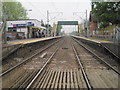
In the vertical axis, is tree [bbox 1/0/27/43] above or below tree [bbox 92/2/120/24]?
above

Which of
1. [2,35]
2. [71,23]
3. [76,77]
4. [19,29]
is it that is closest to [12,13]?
[19,29]

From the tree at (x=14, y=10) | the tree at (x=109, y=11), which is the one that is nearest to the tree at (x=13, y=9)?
the tree at (x=14, y=10)

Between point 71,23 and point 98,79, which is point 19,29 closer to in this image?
point 98,79

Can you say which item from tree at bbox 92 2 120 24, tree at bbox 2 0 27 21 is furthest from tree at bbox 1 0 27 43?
tree at bbox 92 2 120 24

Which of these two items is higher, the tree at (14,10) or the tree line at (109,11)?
the tree at (14,10)

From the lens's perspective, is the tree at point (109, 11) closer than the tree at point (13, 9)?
Yes

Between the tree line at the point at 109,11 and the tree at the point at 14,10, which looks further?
the tree at the point at 14,10

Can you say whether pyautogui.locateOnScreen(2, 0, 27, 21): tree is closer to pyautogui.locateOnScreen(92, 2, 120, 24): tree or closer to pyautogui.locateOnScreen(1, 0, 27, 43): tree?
pyautogui.locateOnScreen(1, 0, 27, 43): tree

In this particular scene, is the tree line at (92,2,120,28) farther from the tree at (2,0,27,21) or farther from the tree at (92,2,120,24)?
the tree at (2,0,27,21)

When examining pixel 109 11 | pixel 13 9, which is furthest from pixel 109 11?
pixel 13 9

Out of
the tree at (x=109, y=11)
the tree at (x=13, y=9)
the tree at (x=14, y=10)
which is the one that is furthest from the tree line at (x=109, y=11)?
the tree at (x=14, y=10)

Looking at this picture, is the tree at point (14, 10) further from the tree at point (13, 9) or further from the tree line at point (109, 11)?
the tree line at point (109, 11)

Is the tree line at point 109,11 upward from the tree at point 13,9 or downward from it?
downward

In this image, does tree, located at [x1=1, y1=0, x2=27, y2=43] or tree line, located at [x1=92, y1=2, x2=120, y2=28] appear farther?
tree, located at [x1=1, y1=0, x2=27, y2=43]
